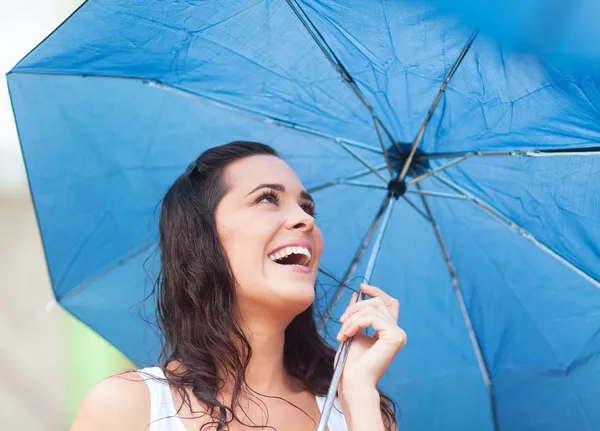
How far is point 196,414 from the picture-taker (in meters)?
2.27

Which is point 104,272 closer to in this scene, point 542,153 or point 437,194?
point 437,194

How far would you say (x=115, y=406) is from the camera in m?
2.12

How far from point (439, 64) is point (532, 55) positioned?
279 mm

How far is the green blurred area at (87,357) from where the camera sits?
5.26m

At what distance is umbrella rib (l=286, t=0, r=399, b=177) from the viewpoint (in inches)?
88.0

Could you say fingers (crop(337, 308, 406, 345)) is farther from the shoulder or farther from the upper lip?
the shoulder

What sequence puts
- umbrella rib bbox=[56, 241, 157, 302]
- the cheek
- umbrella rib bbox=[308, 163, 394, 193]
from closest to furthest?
the cheek < umbrella rib bbox=[308, 163, 394, 193] < umbrella rib bbox=[56, 241, 157, 302]

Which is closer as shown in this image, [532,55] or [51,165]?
[532,55]

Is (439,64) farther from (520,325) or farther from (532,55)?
(520,325)

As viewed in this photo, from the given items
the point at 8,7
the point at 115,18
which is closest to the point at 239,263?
the point at 115,18

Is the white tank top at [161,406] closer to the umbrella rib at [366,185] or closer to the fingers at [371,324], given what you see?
the fingers at [371,324]

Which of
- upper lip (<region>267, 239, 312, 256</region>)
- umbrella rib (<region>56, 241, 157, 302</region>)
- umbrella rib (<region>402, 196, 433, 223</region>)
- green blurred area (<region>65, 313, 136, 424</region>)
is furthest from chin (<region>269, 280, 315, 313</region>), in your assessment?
green blurred area (<region>65, 313, 136, 424</region>)

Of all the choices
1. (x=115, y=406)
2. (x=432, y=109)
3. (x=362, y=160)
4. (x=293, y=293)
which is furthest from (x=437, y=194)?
(x=115, y=406)

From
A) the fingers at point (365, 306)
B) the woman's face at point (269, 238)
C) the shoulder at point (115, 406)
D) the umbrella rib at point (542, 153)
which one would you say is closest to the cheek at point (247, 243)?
the woman's face at point (269, 238)
